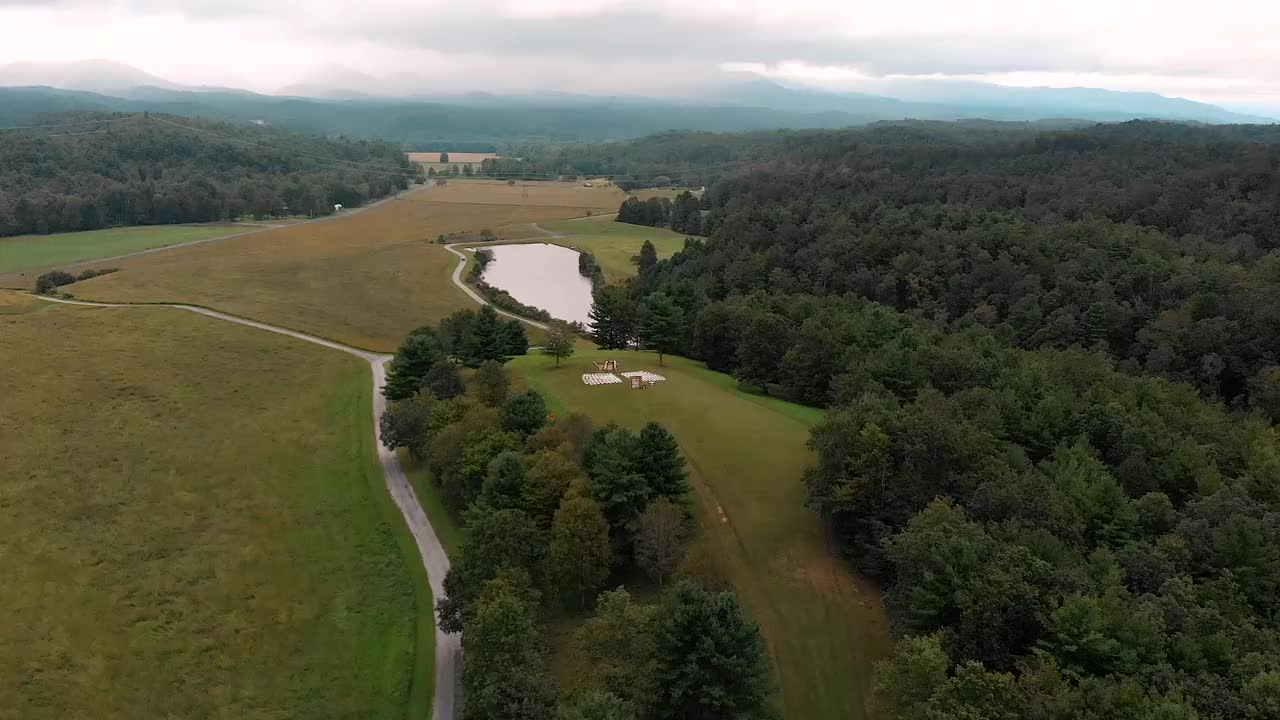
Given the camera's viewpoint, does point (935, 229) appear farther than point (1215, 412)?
Yes

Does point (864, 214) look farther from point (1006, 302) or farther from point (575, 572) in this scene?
point (575, 572)

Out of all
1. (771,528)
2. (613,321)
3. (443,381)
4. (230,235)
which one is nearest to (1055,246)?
(613,321)

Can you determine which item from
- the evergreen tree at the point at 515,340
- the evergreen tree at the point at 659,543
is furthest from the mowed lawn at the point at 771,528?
the evergreen tree at the point at 515,340

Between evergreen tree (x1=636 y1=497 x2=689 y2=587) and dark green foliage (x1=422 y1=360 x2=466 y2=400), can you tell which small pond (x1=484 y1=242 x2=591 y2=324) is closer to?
dark green foliage (x1=422 y1=360 x2=466 y2=400)

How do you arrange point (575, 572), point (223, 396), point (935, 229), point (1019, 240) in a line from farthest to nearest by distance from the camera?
point (935, 229), point (1019, 240), point (223, 396), point (575, 572)

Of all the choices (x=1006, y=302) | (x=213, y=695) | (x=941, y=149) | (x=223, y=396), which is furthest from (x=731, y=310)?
(x=941, y=149)

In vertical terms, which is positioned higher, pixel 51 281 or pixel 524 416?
pixel 51 281

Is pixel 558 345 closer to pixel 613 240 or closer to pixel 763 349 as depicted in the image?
pixel 763 349

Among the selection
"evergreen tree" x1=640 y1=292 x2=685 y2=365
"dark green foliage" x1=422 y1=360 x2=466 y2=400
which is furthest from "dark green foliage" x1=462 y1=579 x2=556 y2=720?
"evergreen tree" x1=640 y1=292 x2=685 y2=365
